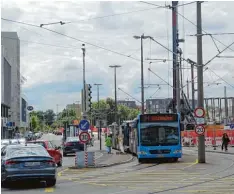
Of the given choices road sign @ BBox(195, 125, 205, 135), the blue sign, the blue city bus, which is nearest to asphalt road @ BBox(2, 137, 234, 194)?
road sign @ BBox(195, 125, 205, 135)

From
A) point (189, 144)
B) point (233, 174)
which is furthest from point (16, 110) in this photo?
point (233, 174)

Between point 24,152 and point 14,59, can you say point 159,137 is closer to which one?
point 24,152

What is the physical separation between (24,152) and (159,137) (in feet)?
47.7

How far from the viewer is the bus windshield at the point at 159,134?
32.1 metres

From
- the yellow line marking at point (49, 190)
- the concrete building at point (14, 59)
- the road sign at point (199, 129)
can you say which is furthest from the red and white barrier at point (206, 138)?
the concrete building at point (14, 59)

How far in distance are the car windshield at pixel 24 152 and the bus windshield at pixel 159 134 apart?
1340 cm

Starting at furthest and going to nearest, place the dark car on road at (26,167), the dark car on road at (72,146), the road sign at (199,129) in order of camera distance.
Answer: the dark car on road at (72,146) < the road sign at (199,129) < the dark car on road at (26,167)

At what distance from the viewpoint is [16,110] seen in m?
135

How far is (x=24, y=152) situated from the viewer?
734 inches

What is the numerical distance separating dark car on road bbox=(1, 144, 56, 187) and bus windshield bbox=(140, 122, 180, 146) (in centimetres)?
1401

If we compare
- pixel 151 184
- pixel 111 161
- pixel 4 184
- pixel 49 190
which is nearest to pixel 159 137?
pixel 111 161

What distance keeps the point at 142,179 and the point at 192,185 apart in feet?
10.7

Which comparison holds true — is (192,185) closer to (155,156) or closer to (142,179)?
(142,179)

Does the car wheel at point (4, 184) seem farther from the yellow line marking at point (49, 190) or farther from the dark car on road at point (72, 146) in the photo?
the dark car on road at point (72, 146)
